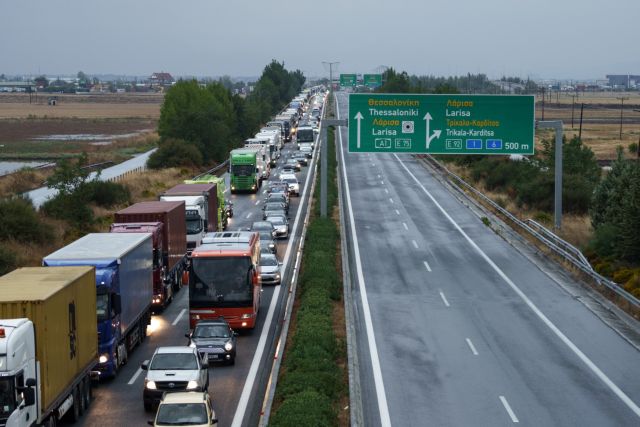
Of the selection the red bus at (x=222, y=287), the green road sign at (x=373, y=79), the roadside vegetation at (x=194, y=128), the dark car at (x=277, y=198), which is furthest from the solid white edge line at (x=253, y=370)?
the green road sign at (x=373, y=79)

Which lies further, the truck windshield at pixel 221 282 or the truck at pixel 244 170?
the truck at pixel 244 170

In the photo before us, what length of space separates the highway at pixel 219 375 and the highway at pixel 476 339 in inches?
109

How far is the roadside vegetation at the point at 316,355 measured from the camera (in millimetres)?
19531

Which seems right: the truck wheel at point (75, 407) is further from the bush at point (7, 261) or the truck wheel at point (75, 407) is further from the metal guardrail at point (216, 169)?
the metal guardrail at point (216, 169)

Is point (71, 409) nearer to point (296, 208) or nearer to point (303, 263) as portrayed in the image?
point (303, 263)

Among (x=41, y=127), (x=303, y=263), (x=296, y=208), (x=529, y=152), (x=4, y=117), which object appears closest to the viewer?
(x=303, y=263)

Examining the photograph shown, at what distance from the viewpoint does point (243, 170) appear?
7119 centimetres

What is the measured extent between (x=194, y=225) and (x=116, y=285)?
17.1m

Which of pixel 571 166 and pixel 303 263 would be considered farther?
pixel 571 166

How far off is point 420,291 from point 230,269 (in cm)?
943

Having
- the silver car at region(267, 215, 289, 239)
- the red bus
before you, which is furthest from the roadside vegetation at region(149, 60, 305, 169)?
the red bus

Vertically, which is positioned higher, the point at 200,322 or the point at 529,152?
the point at 529,152

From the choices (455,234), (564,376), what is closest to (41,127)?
(455,234)

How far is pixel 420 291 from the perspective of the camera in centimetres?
3597
